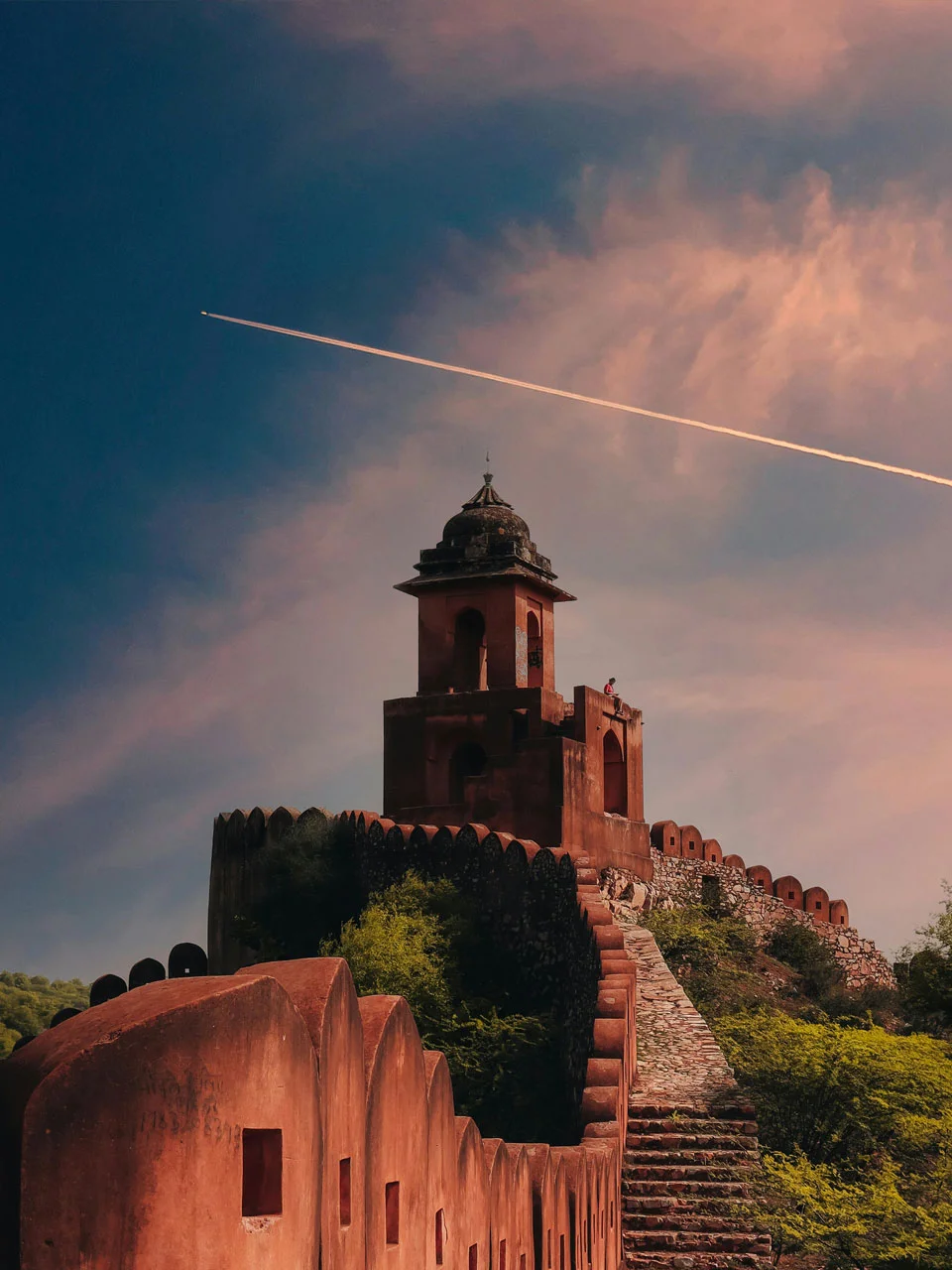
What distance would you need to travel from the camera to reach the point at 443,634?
22.7 metres

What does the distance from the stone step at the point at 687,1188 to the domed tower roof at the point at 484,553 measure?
10908mm

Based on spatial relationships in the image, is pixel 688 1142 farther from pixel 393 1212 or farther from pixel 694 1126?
pixel 393 1212

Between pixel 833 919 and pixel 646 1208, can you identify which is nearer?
pixel 646 1208

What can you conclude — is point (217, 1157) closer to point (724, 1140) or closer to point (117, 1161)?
point (117, 1161)

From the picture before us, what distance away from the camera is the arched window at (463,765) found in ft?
72.0

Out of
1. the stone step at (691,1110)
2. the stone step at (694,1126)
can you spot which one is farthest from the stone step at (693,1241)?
the stone step at (691,1110)

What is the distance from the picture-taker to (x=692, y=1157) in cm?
1311

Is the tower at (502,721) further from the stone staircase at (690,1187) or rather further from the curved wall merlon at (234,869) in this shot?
the stone staircase at (690,1187)

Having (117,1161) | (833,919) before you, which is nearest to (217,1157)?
(117,1161)

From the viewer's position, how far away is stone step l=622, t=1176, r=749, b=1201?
41.2ft

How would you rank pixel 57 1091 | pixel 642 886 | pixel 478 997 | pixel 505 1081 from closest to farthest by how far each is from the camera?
pixel 57 1091 → pixel 505 1081 → pixel 478 997 → pixel 642 886

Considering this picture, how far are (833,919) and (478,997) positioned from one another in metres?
13.0

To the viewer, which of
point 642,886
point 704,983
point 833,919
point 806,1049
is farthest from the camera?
point 833,919

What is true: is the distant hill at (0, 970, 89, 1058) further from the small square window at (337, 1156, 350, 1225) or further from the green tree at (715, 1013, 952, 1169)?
the small square window at (337, 1156, 350, 1225)
